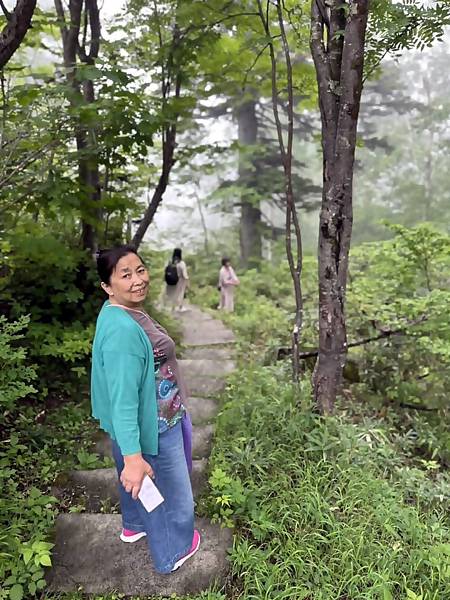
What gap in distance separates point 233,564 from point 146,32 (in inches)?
219

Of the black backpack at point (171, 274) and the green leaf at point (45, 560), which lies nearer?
the green leaf at point (45, 560)

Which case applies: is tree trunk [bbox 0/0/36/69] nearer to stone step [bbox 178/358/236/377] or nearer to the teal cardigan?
the teal cardigan

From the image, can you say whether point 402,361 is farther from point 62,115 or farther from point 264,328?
point 62,115

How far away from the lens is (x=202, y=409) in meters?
4.69

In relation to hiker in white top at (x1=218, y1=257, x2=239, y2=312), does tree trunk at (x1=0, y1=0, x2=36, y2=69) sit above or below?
above

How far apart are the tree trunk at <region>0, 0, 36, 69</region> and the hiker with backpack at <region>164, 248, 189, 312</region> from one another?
5.53 meters

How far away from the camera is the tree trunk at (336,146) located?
10.4 feet

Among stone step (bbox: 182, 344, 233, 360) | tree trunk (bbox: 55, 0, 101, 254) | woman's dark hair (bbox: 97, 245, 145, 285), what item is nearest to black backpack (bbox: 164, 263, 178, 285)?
stone step (bbox: 182, 344, 233, 360)

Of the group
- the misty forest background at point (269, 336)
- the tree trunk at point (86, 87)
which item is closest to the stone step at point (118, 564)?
the misty forest background at point (269, 336)

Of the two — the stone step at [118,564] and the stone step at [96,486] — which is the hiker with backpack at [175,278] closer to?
the stone step at [96,486]

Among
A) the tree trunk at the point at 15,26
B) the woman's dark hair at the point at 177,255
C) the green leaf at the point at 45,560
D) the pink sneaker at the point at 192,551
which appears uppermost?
the tree trunk at the point at 15,26

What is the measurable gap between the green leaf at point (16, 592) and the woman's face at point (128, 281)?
65.0 inches

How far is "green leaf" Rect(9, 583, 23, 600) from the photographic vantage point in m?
2.40

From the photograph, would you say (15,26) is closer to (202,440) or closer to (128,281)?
(128,281)
